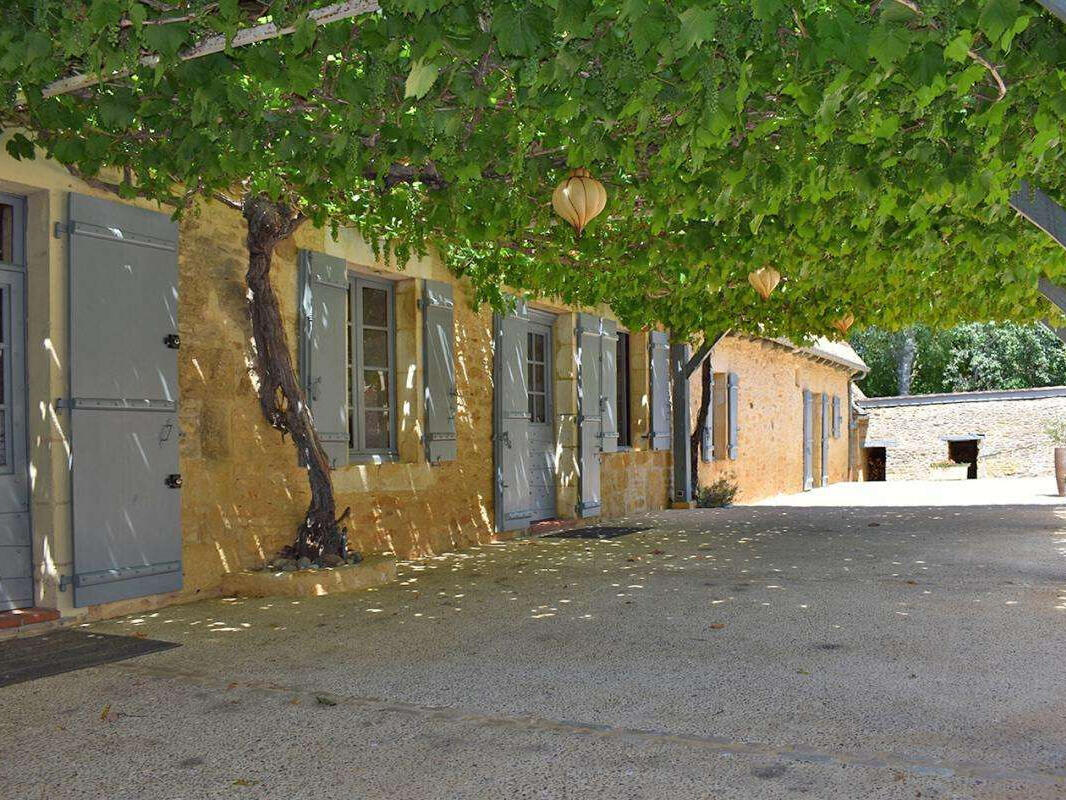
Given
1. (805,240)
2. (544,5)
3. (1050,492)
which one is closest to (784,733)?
(544,5)

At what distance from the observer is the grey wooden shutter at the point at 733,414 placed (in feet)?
42.0

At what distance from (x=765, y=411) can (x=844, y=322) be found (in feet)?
18.0

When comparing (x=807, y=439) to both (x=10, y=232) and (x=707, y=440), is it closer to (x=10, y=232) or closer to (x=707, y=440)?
(x=707, y=440)

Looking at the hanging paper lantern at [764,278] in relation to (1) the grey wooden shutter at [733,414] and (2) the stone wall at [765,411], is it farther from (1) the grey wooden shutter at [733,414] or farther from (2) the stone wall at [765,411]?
(1) the grey wooden shutter at [733,414]

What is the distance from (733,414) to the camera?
12875 mm

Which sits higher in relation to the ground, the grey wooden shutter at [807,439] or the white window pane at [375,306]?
the white window pane at [375,306]

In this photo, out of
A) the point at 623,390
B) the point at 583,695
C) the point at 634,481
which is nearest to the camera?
the point at 583,695

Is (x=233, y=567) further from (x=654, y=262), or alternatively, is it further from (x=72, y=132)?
(x=654, y=262)

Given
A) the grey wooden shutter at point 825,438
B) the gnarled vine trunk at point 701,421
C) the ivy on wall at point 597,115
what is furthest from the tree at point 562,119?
the grey wooden shutter at point 825,438

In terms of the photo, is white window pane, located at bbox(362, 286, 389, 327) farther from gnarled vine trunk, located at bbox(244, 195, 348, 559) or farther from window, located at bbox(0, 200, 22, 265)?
window, located at bbox(0, 200, 22, 265)

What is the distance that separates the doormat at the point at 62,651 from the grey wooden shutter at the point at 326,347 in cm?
195

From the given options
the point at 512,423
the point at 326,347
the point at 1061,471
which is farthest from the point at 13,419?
the point at 1061,471

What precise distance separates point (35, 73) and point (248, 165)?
1.09 metres

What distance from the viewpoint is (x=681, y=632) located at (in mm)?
4188
